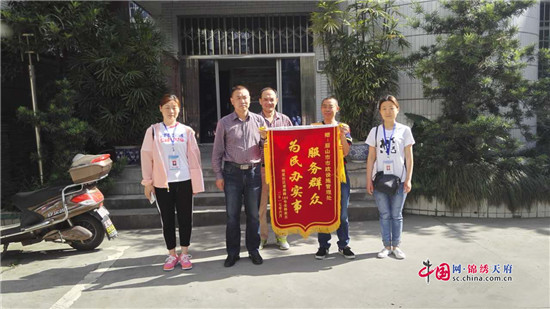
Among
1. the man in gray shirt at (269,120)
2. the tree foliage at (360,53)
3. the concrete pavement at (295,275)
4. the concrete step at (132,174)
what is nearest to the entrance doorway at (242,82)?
the tree foliage at (360,53)

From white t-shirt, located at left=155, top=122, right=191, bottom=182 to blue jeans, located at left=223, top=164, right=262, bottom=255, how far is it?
39 cm

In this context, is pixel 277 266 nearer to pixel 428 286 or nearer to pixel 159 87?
pixel 428 286

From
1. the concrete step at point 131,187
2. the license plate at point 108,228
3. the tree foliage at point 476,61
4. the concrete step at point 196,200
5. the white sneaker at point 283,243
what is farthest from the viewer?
the concrete step at point 131,187

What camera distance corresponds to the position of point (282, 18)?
833 cm

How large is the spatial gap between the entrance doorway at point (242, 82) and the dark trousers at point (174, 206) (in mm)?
5246

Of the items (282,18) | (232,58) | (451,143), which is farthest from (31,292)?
(282,18)

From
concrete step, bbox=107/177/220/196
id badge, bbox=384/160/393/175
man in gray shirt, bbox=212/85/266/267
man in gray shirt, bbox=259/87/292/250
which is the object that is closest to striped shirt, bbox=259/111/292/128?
man in gray shirt, bbox=259/87/292/250

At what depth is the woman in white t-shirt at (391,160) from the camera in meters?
3.67

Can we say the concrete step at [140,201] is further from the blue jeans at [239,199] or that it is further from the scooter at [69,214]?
the blue jeans at [239,199]

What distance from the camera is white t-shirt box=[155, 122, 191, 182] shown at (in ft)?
11.6

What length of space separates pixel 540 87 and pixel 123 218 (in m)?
5.96

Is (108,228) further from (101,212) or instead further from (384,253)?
(384,253)

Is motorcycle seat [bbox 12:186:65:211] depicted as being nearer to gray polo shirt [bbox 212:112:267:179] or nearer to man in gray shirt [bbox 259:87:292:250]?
gray polo shirt [bbox 212:112:267:179]

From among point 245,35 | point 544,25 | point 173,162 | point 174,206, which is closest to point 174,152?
point 173,162
